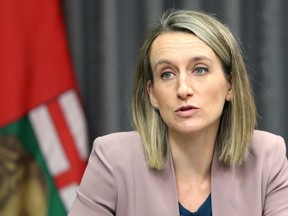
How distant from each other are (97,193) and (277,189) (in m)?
0.48

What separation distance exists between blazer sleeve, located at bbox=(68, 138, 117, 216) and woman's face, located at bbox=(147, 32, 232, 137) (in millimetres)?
213

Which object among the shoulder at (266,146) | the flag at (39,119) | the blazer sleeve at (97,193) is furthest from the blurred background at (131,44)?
the blazer sleeve at (97,193)

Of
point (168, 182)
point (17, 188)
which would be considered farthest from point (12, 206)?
point (168, 182)

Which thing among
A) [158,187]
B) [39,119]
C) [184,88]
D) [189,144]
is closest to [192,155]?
[189,144]

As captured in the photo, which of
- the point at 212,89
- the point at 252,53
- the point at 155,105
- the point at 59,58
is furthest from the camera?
the point at 252,53

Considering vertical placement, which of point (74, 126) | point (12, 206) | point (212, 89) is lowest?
point (12, 206)

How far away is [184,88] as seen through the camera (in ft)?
4.57

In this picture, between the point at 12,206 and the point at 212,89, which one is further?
the point at 12,206

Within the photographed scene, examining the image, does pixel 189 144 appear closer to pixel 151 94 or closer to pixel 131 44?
pixel 151 94

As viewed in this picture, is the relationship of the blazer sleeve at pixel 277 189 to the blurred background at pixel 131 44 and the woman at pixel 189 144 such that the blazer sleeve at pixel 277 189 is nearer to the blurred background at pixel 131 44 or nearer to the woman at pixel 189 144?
the woman at pixel 189 144

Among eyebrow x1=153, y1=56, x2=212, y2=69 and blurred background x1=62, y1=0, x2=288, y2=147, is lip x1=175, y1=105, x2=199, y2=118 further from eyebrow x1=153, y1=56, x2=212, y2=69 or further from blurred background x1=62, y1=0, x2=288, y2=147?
blurred background x1=62, y1=0, x2=288, y2=147

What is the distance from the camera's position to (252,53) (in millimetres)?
2420

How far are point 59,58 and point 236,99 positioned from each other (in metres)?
0.97

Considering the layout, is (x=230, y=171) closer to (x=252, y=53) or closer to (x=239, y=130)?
(x=239, y=130)
